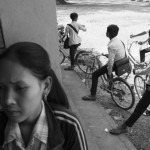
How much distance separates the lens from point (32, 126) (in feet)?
3.84

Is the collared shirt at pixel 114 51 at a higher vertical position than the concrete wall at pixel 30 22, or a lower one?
lower

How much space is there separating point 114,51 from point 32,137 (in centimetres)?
313

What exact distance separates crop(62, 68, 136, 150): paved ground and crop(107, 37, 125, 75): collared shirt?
854 mm

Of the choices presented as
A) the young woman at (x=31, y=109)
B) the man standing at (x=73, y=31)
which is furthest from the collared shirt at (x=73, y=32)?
the young woman at (x=31, y=109)

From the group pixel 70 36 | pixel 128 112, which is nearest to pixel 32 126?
pixel 128 112

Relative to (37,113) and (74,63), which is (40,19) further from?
(74,63)

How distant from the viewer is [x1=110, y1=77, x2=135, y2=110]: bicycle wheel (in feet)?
14.4

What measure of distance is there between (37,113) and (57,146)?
0.18 m

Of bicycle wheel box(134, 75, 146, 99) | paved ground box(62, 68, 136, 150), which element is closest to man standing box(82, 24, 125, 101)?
bicycle wheel box(134, 75, 146, 99)

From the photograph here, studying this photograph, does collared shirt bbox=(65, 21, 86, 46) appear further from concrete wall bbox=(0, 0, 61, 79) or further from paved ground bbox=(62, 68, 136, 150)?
concrete wall bbox=(0, 0, 61, 79)

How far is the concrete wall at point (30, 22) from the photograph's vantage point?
8.42 ft

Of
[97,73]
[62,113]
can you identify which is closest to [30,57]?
[62,113]

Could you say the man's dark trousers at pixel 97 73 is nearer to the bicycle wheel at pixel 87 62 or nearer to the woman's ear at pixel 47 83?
the bicycle wheel at pixel 87 62

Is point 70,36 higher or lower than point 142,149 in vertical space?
higher
